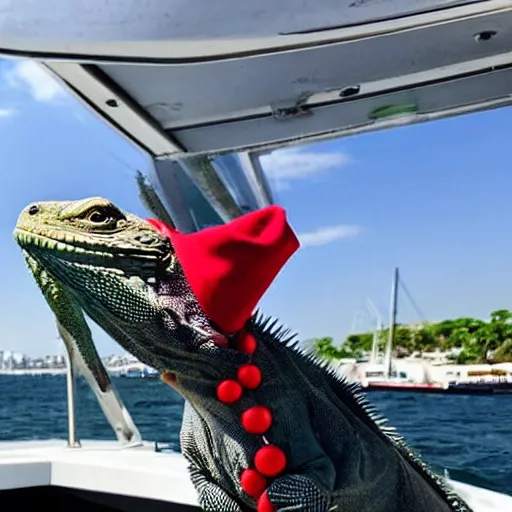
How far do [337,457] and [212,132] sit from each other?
145 cm

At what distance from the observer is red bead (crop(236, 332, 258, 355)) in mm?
706

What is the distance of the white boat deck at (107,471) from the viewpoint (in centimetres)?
157

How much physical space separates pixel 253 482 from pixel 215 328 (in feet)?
0.44

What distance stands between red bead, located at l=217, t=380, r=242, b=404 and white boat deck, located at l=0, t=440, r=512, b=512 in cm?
87

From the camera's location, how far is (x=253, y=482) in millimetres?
690

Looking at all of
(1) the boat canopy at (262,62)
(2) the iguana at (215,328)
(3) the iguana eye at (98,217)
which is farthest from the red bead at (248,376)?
(1) the boat canopy at (262,62)

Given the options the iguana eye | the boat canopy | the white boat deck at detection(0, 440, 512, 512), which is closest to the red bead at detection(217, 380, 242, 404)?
the iguana eye

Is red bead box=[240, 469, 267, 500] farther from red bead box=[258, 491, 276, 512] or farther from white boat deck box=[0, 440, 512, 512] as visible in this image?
white boat deck box=[0, 440, 512, 512]

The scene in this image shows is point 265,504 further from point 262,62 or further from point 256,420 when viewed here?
point 262,62

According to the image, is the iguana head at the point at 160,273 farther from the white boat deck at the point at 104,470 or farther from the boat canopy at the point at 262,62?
the white boat deck at the point at 104,470

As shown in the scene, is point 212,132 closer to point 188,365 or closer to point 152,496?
point 152,496

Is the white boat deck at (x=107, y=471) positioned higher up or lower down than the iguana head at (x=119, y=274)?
lower down

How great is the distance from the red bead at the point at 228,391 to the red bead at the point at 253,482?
2.5 inches

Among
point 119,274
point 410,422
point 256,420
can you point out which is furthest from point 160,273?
point 410,422
